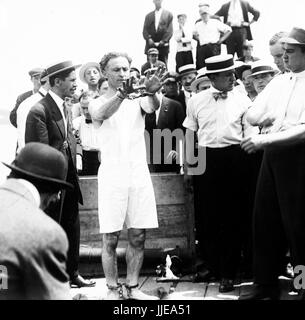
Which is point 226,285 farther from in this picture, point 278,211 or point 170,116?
point 170,116

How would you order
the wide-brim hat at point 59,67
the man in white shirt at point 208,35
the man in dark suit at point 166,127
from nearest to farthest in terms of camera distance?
the wide-brim hat at point 59,67 < the man in dark suit at point 166,127 < the man in white shirt at point 208,35

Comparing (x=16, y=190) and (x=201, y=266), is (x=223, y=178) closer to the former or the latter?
(x=201, y=266)

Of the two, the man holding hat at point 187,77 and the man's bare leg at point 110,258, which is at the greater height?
the man holding hat at point 187,77

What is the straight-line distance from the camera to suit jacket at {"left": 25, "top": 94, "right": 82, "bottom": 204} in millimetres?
5105

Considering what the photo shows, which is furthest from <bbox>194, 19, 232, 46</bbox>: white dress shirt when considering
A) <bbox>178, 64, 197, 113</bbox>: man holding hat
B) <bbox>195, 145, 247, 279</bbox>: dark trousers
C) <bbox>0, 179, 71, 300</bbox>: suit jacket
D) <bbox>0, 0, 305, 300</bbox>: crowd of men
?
<bbox>0, 179, 71, 300</bbox>: suit jacket

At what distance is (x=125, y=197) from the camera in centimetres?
507

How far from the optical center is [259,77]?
5863 mm

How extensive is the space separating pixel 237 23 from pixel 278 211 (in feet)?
17.6

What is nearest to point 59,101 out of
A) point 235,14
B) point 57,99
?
point 57,99

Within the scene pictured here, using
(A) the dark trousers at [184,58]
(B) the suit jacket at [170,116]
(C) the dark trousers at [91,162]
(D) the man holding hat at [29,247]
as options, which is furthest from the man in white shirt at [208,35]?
(D) the man holding hat at [29,247]

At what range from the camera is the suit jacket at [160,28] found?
1114 cm

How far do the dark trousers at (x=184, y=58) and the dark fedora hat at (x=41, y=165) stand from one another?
7.62m

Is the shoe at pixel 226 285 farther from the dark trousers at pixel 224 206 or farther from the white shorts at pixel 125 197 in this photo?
the white shorts at pixel 125 197
